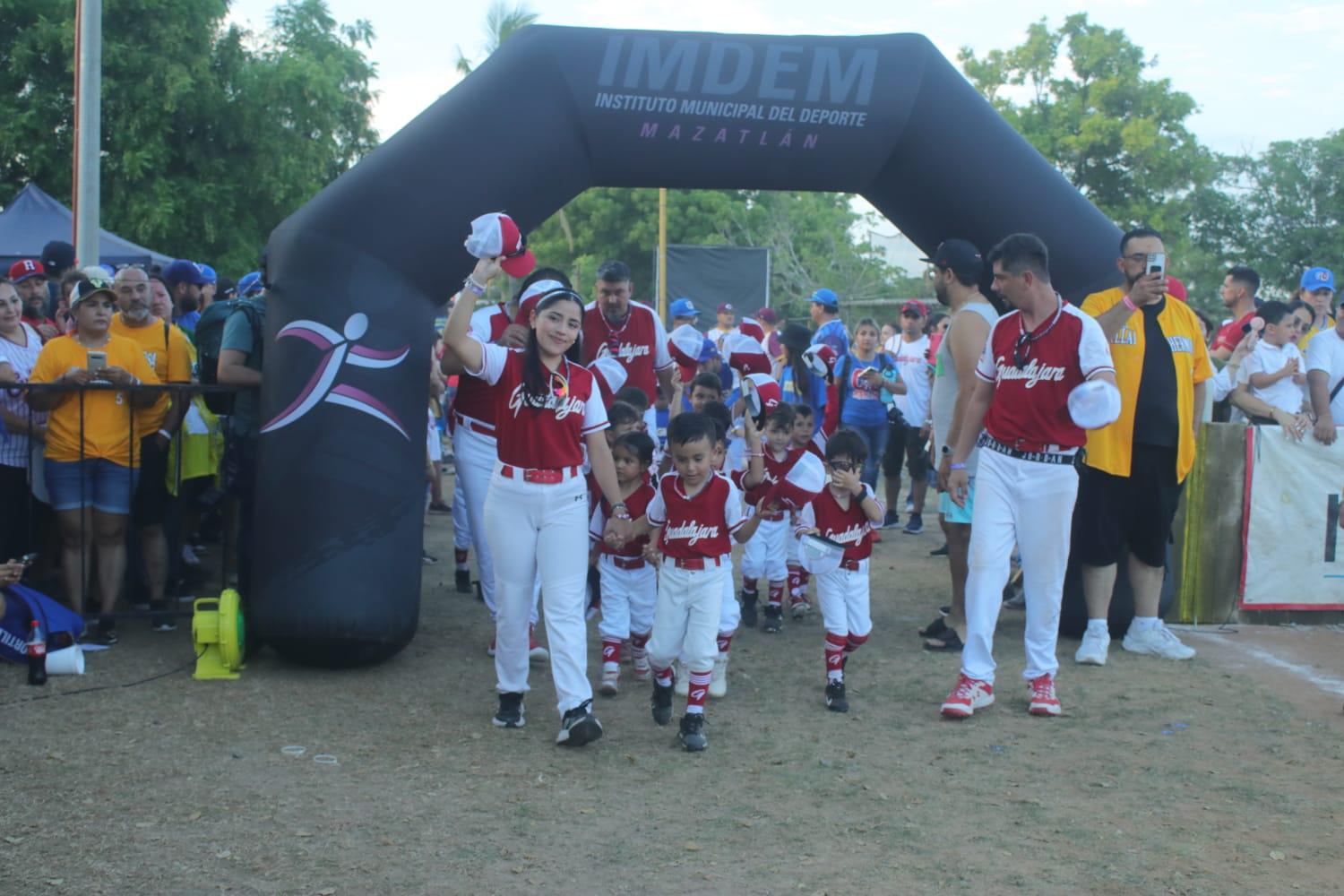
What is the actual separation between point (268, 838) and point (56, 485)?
345 centimetres

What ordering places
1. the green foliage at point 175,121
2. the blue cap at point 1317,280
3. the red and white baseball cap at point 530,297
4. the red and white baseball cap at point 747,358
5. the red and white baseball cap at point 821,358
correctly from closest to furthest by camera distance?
the red and white baseball cap at point 530,297 → the red and white baseball cap at point 747,358 → the red and white baseball cap at point 821,358 → the blue cap at point 1317,280 → the green foliage at point 175,121

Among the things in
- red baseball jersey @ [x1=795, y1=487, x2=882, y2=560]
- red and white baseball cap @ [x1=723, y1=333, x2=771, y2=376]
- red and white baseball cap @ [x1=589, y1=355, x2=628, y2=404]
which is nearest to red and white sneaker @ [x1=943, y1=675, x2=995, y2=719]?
red baseball jersey @ [x1=795, y1=487, x2=882, y2=560]

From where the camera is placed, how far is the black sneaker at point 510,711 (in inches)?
221

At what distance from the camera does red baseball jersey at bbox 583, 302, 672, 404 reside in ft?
24.2

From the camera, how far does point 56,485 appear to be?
6836mm

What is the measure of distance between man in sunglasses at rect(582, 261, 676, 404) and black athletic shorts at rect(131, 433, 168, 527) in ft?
8.10

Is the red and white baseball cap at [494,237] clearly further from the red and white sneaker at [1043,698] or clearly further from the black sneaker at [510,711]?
the red and white sneaker at [1043,698]

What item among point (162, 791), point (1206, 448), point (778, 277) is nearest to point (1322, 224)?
point (778, 277)

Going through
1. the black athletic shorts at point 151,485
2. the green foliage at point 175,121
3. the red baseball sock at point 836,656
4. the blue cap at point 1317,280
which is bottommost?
the red baseball sock at point 836,656

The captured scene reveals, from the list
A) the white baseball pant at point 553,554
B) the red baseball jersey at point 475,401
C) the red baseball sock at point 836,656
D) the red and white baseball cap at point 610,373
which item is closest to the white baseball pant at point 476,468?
the red baseball jersey at point 475,401

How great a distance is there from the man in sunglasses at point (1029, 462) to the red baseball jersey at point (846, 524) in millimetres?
501

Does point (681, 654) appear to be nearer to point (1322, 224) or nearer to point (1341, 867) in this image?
point (1341, 867)

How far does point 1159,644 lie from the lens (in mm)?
7070

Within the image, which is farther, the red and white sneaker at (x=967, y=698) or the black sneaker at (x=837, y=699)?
the black sneaker at (x=837, y=699)
